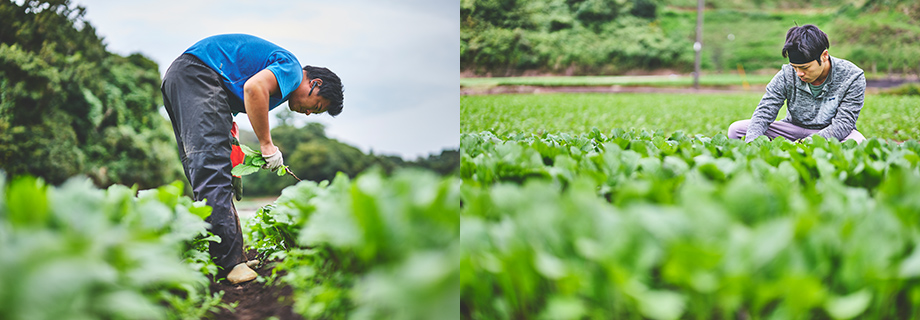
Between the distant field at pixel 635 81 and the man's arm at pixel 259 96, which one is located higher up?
the man's arm at pixel 259 96

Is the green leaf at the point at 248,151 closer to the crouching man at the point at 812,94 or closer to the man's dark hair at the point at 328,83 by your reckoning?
the man's dark hair at the point at 328,83

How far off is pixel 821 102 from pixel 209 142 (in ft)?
14.0

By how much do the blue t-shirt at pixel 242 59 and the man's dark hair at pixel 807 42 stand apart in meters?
3.28

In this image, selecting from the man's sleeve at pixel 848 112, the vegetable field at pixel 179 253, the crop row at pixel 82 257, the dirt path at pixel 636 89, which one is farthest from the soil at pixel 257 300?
the dirt path at pixel 636 89

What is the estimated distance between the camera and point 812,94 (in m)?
3.75

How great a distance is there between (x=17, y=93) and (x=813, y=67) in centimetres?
1867

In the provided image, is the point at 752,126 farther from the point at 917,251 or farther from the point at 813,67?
the point at 917,251

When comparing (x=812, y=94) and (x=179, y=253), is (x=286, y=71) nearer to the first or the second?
(x=179, y=253)

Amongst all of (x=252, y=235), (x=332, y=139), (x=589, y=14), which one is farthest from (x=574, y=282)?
(x=332, y=139)

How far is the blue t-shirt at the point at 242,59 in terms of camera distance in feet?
8.38

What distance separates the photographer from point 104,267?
883 mm

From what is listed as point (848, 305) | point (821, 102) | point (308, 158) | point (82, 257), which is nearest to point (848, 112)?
point (821, 102)

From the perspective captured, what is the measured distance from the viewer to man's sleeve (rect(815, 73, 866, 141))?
3.47 metres

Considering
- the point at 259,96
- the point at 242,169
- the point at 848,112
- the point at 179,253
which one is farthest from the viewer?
the point at 848,112
